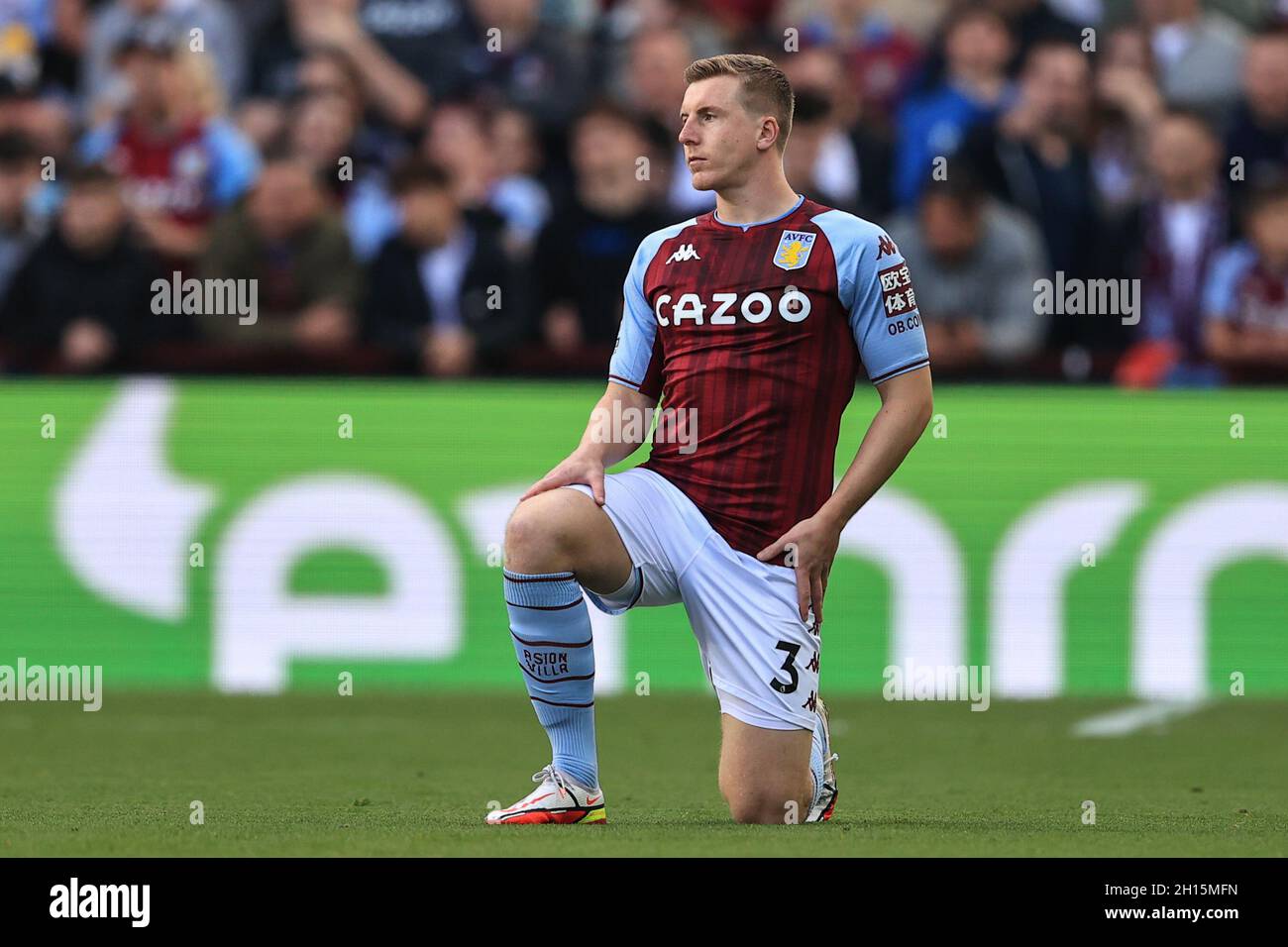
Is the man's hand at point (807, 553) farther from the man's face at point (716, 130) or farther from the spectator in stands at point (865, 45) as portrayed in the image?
the spectator in stands at point (865, 45)

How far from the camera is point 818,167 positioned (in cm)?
1259

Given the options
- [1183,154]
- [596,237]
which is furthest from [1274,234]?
[596,237]

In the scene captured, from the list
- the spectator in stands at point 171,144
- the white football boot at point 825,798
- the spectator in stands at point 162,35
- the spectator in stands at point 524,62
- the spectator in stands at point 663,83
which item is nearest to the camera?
the white football boot at point 825,798

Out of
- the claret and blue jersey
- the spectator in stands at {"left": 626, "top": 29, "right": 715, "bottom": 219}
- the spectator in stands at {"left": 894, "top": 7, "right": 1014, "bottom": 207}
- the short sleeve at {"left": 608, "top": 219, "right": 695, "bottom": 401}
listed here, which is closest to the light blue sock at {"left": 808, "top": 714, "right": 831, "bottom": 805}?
the claret and blue jersey

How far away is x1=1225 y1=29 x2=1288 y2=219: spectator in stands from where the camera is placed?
1261cm

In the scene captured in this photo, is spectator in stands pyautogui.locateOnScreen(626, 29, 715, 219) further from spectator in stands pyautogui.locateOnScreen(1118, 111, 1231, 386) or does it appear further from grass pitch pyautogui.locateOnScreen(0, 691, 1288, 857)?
grass pitch pyautogui.locateOnScreen(0, 691, 1288, 857)

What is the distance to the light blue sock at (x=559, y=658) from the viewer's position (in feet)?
20.2

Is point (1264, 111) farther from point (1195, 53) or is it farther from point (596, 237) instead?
point (596, 237)

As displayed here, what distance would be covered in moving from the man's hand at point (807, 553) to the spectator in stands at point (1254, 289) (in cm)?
556

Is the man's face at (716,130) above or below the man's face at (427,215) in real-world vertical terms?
below

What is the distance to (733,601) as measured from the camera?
639 centimetres

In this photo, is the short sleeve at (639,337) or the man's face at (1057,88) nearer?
the short sleeve at (639,337)

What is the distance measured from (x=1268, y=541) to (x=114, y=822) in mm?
6486

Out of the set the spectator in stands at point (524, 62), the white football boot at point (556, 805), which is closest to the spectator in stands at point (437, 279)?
the spectator in stands at point (524, 62)
